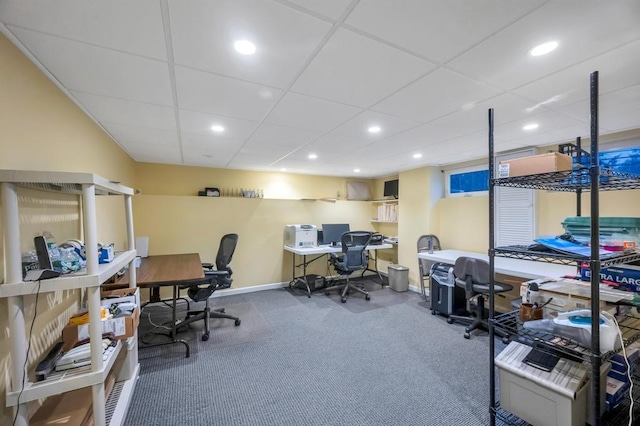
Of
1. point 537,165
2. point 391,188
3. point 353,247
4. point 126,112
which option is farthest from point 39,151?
point 391,188

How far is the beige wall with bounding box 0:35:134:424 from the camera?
1.21 metres

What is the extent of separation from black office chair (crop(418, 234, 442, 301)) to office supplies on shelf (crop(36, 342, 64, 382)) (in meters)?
4.05

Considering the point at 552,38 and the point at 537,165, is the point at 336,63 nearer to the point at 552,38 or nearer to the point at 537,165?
the point at 552,38

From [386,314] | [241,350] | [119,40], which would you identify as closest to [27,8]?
[119,40]

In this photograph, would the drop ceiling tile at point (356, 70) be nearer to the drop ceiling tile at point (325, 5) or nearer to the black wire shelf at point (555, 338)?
the drop ceiling tile at point (325, 5)

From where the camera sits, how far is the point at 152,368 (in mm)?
2320

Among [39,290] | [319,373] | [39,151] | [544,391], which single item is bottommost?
[319,373]

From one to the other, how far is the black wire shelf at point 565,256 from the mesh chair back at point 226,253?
306 centimetres

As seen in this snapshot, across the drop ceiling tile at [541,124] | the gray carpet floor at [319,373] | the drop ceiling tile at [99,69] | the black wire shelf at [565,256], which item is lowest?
the gray carpet floor at [319,373]

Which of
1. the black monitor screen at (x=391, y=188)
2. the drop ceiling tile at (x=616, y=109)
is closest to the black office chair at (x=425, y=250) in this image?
the black monitor screen at (x=391, y=188)

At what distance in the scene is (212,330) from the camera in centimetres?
311

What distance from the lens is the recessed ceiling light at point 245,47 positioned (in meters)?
1.26

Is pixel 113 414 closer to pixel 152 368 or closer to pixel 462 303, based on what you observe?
pixel 152 368

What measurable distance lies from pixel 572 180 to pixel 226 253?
3509 millimetres
